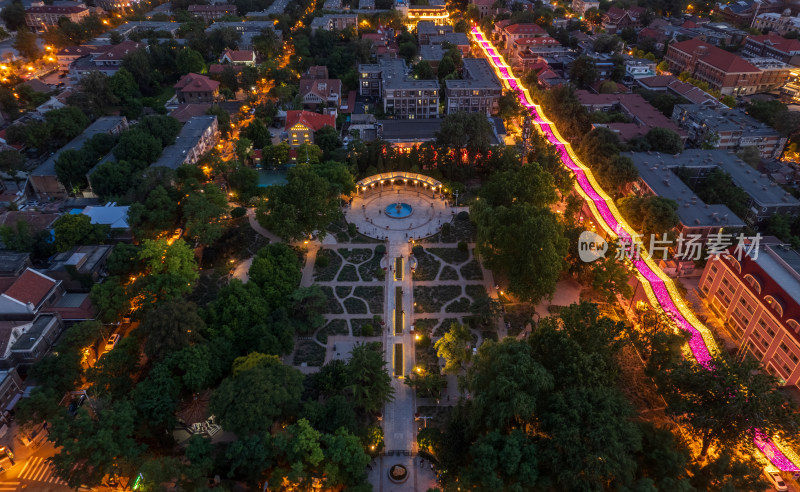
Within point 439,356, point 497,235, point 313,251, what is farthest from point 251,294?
point 497,235

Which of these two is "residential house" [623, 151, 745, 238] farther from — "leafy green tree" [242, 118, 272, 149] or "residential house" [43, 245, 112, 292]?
"residential house" [43, 245, 112, 292]

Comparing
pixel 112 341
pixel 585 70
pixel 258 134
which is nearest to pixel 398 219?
pixel 258 134

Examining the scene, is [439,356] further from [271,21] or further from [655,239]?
[271,21]

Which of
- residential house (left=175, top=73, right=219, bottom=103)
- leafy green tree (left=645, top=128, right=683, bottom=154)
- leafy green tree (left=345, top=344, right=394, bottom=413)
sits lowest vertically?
leafy green tree (left=345, top=344, right=394, bottom=413)

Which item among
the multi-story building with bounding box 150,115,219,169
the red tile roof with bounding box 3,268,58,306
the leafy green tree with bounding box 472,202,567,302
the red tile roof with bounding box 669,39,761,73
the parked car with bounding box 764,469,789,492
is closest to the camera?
the parked car with bounding box 764,469,789,492

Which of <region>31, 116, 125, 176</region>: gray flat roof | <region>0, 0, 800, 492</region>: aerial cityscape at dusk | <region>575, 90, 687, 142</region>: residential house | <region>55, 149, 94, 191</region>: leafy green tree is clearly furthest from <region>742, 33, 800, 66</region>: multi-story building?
<region>55, 149, 94, 191</region>: leafy green tree

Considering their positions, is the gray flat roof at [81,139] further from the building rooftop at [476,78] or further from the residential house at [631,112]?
the residential house at [631,112]

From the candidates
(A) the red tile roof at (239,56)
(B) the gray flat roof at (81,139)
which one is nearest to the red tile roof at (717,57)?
(A) the red tile roof at (239,56)

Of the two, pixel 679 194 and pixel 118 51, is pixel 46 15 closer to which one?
pixel 118 51
